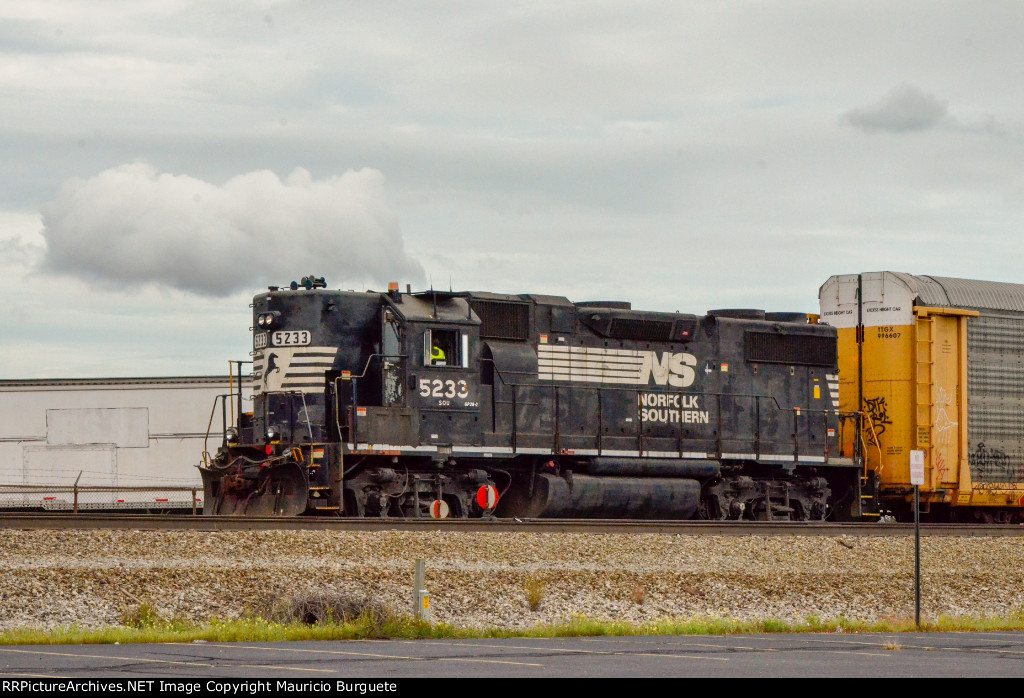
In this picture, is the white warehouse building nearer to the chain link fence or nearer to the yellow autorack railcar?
the chain link fence

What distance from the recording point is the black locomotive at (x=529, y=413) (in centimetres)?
1975

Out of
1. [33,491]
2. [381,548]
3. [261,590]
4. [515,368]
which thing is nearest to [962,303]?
[515,368]

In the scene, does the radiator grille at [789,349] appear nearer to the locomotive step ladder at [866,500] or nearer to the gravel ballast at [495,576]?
the locomotive step ladder at [866,500]

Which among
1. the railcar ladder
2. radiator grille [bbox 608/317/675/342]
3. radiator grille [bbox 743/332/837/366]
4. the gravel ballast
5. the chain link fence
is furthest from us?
the chain link fence

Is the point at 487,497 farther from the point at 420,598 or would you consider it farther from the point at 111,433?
the point at 111,433

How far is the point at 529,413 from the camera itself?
69.5 feet

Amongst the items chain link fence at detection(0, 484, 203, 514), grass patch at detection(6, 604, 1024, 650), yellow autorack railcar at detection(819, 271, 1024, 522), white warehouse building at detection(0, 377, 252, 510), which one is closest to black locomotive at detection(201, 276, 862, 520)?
yellow autorack railcar at detection(819, 271, 1024, 522)

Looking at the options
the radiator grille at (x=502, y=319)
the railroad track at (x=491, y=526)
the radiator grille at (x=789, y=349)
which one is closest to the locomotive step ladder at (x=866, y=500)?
the railroad track at (x=491, y=526)

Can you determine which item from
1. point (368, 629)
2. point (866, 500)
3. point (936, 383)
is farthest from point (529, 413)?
point (368, 629)

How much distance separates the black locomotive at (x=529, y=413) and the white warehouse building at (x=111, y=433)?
29.2 ft

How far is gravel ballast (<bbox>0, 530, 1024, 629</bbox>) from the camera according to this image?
13.7m

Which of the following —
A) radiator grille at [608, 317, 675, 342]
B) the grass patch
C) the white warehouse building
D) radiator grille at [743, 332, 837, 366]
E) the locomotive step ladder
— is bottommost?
the grass patch

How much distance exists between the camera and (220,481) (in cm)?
1997

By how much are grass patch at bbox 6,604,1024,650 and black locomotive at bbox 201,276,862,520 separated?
6049 millimetres
